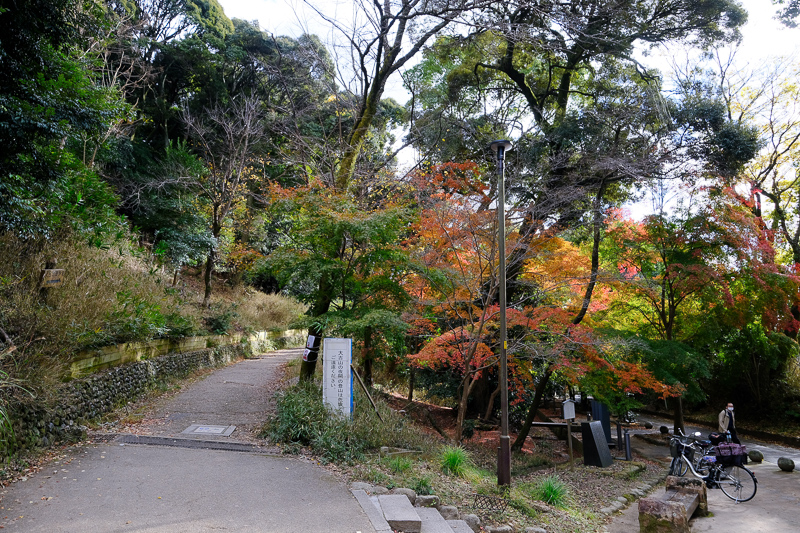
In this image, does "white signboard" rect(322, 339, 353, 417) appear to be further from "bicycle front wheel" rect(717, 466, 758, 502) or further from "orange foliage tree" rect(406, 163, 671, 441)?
"bicycle front wheel" rect(717, 466, 758, 502)

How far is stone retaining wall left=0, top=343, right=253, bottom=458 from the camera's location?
5766 mm

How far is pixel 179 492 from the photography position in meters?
5.20

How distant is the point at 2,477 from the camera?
497cm

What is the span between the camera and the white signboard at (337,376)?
8.34m

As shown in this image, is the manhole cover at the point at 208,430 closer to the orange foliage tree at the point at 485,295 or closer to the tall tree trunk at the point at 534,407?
the orange foliage tree at the point at 485,295

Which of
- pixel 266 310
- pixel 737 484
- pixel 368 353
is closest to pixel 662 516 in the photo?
pixel 737 484

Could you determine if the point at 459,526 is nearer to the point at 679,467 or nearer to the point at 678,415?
the point at 679,467

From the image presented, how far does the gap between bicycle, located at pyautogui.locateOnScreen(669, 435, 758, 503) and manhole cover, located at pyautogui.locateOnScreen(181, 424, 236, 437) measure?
968 centimetres

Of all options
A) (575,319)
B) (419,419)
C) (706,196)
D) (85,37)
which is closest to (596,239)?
(575,319)

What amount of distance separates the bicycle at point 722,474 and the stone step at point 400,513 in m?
7.77

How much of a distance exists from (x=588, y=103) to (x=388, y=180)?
694 centimetres

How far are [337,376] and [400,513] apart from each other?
3.67 meters

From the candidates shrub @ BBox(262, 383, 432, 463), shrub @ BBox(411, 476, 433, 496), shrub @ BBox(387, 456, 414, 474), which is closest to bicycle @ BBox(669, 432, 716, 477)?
shrub @ BBox(262, 383, 432, 463)

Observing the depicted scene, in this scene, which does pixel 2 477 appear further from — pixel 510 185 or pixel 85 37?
pixel 510 185
